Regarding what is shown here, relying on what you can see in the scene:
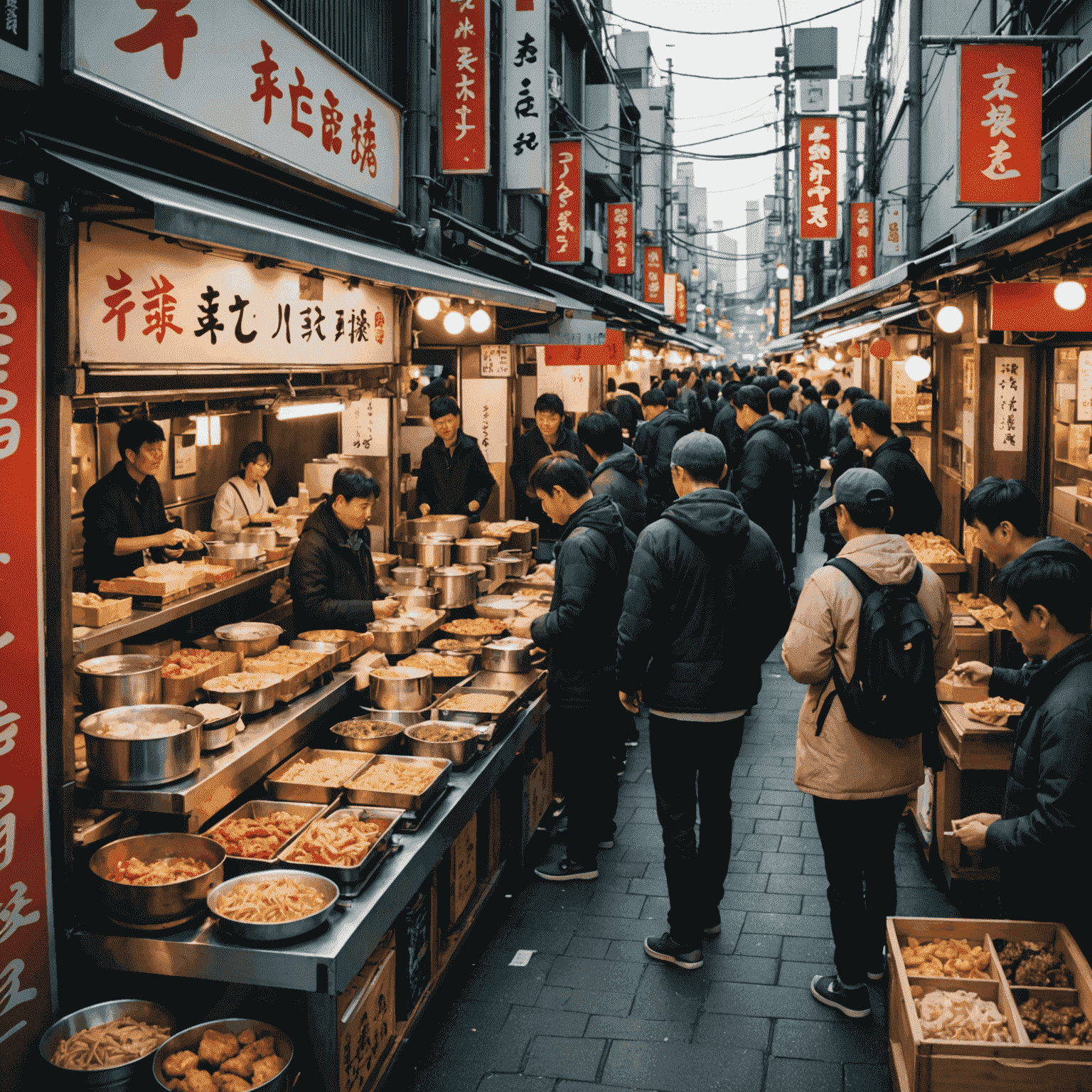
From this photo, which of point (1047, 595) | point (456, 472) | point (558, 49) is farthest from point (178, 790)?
point (558, 49)

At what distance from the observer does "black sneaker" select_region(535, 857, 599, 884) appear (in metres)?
7.23

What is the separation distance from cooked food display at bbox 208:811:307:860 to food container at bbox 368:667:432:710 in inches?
58.4

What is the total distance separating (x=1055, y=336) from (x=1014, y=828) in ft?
22.8

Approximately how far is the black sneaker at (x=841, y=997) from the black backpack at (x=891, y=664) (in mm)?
Answer: 1434

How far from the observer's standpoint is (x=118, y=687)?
18.6ft

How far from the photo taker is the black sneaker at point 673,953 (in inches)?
239

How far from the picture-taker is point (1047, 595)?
411cm

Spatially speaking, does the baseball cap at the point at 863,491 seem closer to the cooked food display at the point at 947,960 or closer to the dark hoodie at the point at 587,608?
the dark hoodie at the point at 587,608

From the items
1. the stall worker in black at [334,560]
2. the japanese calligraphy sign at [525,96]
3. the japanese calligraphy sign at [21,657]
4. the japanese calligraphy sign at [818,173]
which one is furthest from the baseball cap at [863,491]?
the japanese calligraphy sign at [818,173]

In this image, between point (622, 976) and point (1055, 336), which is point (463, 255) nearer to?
point (1055, 336)

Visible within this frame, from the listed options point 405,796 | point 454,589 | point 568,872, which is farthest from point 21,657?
point 454,589

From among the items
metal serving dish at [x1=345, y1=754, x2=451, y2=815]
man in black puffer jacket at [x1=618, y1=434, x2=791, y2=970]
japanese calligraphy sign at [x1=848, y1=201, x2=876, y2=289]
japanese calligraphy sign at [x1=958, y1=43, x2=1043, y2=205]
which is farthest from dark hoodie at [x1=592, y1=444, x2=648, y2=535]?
japanese calligraphy sign at [x1=848, y1=201, x2=876, y2=289]

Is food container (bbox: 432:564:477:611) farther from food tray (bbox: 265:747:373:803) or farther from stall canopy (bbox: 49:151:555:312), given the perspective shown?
food tray (bbox: 265:747:373:803)

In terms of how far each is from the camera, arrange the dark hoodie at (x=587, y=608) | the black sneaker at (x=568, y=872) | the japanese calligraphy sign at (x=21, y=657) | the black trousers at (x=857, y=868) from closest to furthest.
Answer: the japanese calligraphy sign at (x=21, y=657) → the black trousers at (x=857, y=868) → the dark hoodie at (x=587, y=608) → the black sneaker at (x=568, y=872)
